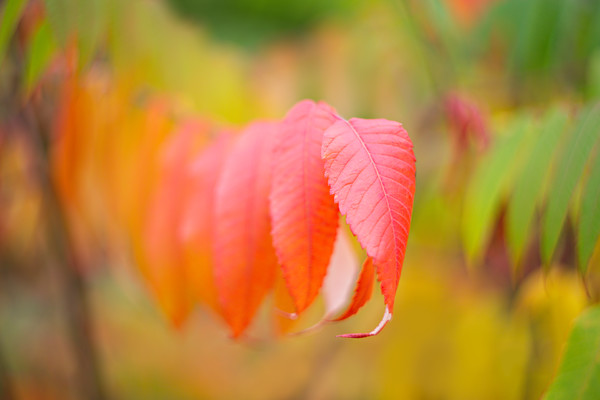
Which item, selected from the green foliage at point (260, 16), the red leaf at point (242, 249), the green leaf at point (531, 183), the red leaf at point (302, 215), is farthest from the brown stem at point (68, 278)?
the green foliage at point (260, 16)

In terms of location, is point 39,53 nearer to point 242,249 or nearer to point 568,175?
point 242,249

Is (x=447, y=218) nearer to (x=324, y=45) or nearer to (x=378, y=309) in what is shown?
(x=378, y=309)

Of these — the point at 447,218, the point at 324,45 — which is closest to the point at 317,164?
the point at 447,218

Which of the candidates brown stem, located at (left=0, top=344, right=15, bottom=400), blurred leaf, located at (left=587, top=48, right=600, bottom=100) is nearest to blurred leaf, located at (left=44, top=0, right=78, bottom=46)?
blurred leaf, located at (left=587, top=48, right=600, bottom=100)

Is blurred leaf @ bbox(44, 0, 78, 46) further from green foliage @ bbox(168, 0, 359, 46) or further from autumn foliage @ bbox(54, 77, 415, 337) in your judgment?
green foliage @ bbox(168, 0, 359, 46)

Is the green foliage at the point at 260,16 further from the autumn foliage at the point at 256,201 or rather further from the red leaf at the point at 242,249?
the red leaf at the point at 242,249
